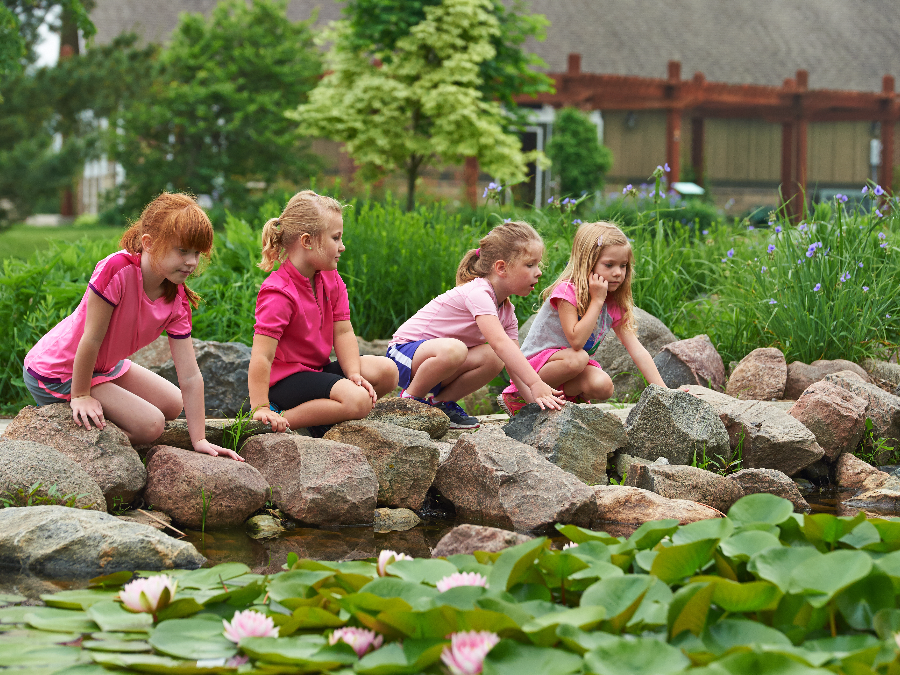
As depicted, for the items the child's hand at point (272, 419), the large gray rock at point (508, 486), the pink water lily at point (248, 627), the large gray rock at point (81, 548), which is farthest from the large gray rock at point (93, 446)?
the pink water lily at point (248, 627)

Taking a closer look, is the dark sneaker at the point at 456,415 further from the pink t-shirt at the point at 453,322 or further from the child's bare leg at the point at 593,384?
the child's bare leg at the point at 593,384

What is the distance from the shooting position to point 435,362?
364 centimetres

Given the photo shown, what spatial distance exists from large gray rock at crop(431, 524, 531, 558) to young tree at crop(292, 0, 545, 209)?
922 cm

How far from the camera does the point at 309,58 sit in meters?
14.3

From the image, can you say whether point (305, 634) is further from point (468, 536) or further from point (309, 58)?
point (309, 58)

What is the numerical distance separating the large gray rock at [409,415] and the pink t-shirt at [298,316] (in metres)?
0.32

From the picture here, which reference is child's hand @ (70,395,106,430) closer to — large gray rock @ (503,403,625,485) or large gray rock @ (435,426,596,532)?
large gray rock @ (435,426,596,532)

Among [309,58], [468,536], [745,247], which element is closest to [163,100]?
[309,58]

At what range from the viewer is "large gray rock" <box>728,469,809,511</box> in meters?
3.04

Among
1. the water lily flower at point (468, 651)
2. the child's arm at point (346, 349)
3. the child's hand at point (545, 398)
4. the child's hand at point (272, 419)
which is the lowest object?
the water lily flower at point (468, 651)

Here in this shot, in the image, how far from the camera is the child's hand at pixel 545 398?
131 inches

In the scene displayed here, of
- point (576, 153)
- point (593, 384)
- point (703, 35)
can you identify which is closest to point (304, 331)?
point (593, 384)

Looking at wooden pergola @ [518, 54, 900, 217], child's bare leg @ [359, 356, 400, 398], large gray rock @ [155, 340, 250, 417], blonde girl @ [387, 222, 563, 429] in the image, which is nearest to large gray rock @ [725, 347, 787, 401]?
blonde girl @ [387, 222, 563, 429]

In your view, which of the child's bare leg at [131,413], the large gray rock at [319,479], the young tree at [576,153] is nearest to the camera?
the large gray rock at [319,479]
